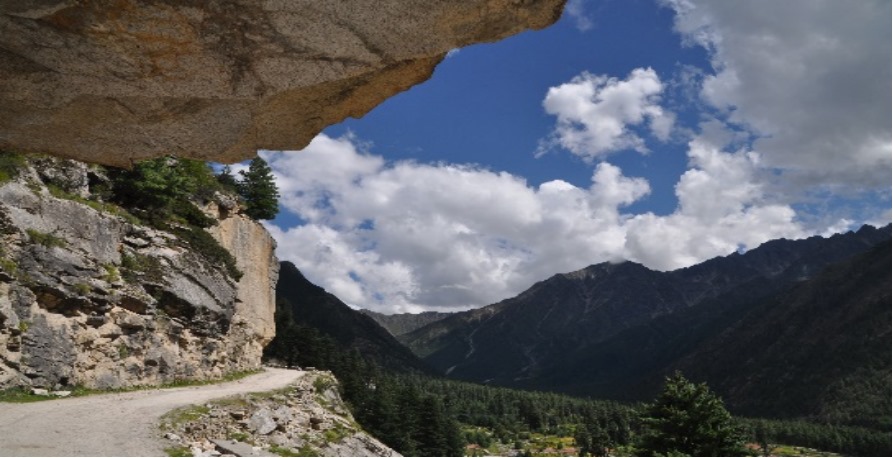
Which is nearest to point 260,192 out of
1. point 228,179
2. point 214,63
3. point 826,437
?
point 228,179

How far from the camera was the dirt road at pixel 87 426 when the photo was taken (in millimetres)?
12727

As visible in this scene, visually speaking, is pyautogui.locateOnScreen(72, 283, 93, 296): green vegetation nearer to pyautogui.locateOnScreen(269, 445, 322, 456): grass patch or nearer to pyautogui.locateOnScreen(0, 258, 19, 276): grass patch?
pyautogui.locateOnScreen(0, 258, 19, 276): grass patch

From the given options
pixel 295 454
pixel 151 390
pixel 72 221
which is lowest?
pixel 295 454

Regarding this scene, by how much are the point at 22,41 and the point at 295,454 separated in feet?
51.3

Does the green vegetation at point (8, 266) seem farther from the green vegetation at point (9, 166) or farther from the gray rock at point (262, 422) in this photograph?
the gray rock at point (262, 422)

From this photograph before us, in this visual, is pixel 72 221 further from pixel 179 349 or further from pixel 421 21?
pixel 421 21

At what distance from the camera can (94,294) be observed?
22297mm

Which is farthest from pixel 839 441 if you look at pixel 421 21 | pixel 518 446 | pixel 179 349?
pixel 421 21

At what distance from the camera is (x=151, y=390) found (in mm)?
23641

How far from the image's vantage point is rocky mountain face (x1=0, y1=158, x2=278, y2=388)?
762 inches

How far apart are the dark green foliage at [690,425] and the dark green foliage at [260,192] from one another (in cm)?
3643

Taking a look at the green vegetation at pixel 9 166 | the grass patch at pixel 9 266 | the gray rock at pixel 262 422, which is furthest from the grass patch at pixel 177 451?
the green vegetation at pixel 9 166

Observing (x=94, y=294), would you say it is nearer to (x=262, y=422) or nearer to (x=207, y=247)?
(x=262, y=422)

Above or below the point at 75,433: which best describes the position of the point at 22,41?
above
